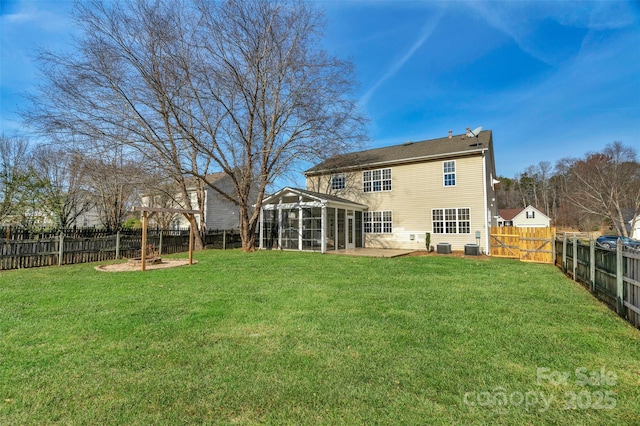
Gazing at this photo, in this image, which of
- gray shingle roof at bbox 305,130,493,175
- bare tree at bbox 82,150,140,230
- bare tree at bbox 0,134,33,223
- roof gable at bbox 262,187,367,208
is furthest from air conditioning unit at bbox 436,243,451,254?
bare tree at bbox 0,134,33,223

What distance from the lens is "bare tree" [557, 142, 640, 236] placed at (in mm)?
32594

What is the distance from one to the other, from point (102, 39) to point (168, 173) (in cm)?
586

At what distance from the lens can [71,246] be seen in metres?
10.8

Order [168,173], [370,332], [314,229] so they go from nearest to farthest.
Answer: [370,332] → [168,173] → [314,229]

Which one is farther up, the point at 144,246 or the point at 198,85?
the point at 198,85

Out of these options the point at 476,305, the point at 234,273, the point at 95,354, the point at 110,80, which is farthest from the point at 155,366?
the point at 110,80

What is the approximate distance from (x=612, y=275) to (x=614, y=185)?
127 ft

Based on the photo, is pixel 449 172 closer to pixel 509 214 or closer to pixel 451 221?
pixel 451 221

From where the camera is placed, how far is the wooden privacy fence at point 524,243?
12.0m

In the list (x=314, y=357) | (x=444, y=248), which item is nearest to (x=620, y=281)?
(x=314, y=357)

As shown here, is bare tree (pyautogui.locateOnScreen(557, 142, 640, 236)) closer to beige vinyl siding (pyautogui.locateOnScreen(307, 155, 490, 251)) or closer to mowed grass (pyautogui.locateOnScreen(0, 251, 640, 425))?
beige vinyl siding (pyautogui.locateOnScreen(307, 155, 490, 251))

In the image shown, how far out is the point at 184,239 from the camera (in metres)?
16.0

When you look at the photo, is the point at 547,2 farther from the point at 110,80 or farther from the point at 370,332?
the point at 110,80

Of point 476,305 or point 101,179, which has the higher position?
point 101,179
